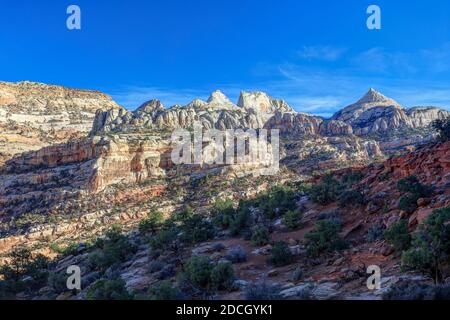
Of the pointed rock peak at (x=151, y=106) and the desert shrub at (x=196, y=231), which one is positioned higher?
the pointed rock peak at (x=151, y=106)

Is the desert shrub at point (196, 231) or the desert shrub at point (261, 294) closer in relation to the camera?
the desert shrub at point (261, 294)

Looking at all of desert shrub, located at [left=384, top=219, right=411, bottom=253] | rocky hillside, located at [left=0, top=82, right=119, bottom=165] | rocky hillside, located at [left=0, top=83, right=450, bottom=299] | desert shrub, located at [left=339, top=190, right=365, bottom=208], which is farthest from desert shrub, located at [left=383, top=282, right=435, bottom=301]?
rocky hillside, located at [left=0, top=82, right=119, bottom=165]

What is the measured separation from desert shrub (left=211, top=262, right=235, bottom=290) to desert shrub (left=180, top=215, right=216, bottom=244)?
34.4 feet

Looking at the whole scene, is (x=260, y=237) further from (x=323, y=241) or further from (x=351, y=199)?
(x=351, y=199)

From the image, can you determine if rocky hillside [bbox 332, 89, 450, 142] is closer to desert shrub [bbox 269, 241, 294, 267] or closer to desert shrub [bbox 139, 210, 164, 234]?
desert shrub [bbox 139, 210, 164, 234]

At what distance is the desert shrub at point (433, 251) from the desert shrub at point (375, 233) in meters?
4.08

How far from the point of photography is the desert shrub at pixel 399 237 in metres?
13.9

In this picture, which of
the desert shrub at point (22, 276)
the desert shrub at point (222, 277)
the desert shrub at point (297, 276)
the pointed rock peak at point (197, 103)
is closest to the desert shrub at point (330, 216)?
the desert shrub at point (297, 276)

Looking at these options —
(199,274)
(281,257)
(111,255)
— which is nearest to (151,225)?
(111,255)

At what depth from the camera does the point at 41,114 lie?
383ft

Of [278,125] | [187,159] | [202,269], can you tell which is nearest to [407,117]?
[278,125]

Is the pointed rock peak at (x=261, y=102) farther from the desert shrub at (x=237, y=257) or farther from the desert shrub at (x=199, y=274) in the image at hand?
the desert shrub at (x=199, y=274)
